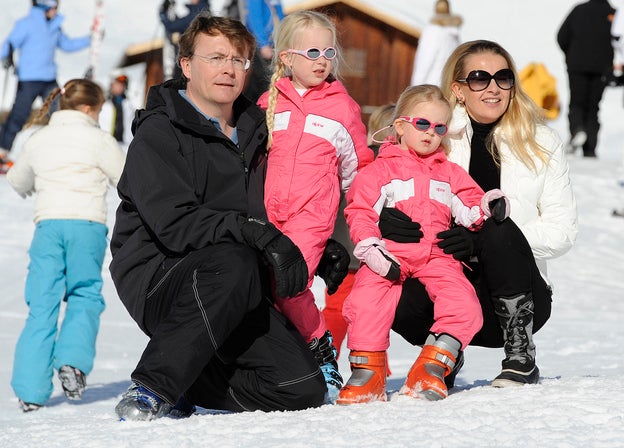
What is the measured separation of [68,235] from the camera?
5.76m

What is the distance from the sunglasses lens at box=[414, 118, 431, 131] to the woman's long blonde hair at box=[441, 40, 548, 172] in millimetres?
289

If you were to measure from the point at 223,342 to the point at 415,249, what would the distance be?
2.46ft

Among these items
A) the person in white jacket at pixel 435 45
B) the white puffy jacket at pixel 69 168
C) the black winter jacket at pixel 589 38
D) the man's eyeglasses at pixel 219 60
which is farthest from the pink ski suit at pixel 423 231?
the black winter jacket at pixel 589 38

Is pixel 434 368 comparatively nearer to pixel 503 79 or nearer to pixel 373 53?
pixel 503 79

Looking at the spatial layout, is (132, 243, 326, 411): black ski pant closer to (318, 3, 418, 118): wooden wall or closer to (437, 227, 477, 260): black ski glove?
(437, 227, 477, 260): black ski glove

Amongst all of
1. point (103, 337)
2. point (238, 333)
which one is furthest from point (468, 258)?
point (103, 337)

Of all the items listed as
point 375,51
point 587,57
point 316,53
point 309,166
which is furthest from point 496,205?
point 375,51

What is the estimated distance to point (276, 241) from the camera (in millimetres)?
3605

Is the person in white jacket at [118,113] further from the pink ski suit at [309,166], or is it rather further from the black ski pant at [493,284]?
the black ski pant at [493,284]

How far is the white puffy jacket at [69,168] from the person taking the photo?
5.78 meters

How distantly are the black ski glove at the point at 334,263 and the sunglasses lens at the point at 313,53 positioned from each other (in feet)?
2.40

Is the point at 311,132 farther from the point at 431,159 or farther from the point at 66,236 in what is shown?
the point at 66,236

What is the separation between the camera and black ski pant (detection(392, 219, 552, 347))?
3867 mm

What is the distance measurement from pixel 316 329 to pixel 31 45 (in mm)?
9238
